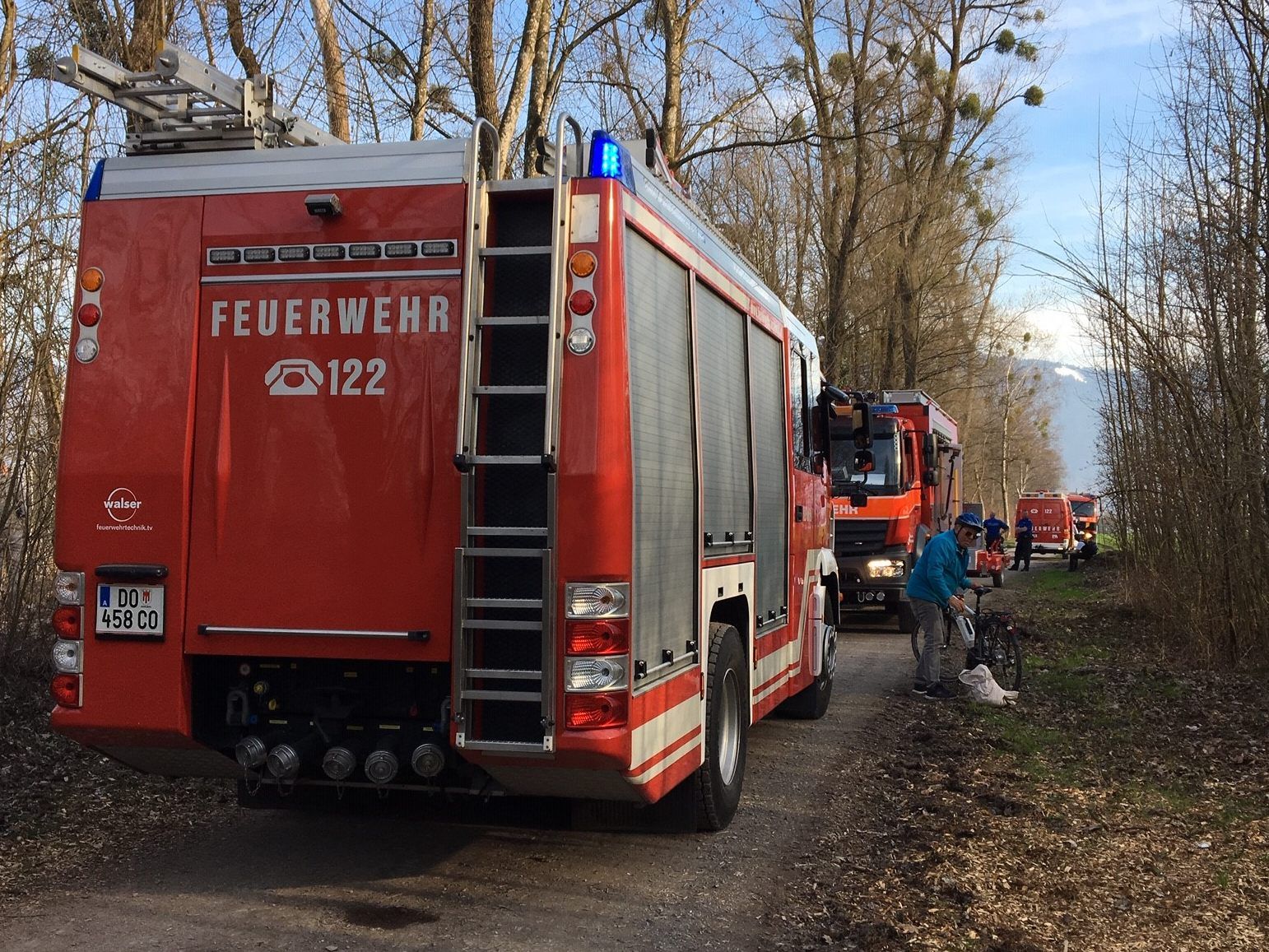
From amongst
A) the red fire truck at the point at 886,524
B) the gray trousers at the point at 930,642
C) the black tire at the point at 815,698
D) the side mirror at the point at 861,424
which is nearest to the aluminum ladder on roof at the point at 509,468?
the black tire at the point at 815,698

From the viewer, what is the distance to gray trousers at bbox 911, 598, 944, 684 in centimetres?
1185

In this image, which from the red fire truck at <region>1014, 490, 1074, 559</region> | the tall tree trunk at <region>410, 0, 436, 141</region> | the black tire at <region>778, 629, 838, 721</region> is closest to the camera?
the black tire at <region>778, 629, 838, 721</region>

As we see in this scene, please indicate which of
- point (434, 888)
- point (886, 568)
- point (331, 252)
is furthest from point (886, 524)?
point (331, 252)

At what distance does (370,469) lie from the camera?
543 cm

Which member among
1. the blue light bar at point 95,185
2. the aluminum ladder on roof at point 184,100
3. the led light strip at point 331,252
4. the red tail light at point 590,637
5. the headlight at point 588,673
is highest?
the aluminum ladder on roof at point 184,100

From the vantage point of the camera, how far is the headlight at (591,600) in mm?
5098

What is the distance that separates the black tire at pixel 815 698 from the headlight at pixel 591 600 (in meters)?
5.49

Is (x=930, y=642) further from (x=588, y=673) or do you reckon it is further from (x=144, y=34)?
(x=144, y=34)

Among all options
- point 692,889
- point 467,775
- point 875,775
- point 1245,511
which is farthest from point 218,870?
point 1245,511

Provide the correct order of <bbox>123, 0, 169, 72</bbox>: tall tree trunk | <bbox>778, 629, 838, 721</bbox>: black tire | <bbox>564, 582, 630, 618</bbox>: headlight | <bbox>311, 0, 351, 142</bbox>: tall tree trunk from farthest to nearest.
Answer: <bbox>311, 0, 351, 142</bbox>: tall tree trunk < <bbox>123, 0, 169, 72</bbox>: tall tree trunk < <bbox>778, 629, 838, 721</bbox>: black tire < <bbox>564, 582, 630, 618</bbox>: headlight

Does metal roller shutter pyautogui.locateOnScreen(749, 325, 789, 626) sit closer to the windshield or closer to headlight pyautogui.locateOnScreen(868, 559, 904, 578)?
the windshield

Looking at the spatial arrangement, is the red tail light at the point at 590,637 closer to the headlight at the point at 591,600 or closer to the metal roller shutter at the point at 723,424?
the headlight at the point at 591,600

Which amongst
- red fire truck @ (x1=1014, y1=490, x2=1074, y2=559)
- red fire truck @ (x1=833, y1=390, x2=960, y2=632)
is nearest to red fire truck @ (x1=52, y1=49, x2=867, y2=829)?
red fire truck @ (x1=833, y1=390, x2=960, y2=632)

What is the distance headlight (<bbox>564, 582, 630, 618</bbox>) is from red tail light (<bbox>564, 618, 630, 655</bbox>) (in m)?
0.03
